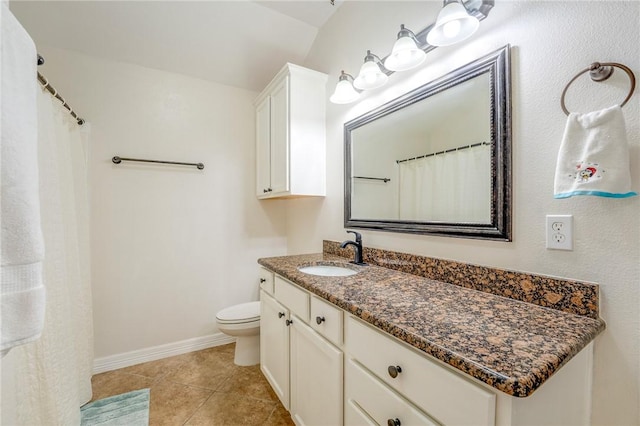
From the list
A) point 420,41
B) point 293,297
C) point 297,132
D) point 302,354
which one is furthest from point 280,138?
point 302,354

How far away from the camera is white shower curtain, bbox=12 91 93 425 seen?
1156 mm

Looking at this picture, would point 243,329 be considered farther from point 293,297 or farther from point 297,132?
point 297,132

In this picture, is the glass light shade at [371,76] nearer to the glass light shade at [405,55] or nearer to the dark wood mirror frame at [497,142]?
the glass light shade at [405,55]

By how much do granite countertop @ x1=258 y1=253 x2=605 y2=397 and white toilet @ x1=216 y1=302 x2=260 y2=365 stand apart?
1047 mm

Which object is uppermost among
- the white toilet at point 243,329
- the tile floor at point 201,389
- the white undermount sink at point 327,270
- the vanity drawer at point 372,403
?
the white undermount sink at point 327,270

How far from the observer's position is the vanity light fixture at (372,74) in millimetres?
1501

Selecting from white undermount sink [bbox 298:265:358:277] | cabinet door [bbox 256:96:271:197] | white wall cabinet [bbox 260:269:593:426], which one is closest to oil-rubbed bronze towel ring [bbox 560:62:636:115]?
white wall cabinet [bbox 260:269:593:426]

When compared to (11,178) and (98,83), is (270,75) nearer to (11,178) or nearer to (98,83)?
(98,83)

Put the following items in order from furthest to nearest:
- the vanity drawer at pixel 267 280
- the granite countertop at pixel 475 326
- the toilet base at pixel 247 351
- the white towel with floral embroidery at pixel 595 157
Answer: the toilet base at pixel 247 351 < the vanity drawer at pixel 267 280 < the white towel with floral embroidery at pixel 595 157 < the granite countertop at pixel 475 326

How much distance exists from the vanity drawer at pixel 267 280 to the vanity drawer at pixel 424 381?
32.8 inches

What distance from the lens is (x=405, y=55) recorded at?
1.31m

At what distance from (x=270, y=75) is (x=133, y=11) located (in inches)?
41.3

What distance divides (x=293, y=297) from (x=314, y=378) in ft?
1.22

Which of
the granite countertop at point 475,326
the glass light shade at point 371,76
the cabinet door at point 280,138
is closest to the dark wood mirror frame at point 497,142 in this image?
the granite countertop at point 475,326
